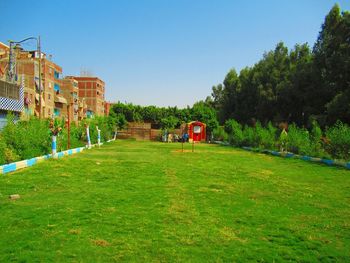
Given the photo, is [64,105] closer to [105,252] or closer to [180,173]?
[180,173]

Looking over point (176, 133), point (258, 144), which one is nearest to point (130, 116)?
point (176, 133)

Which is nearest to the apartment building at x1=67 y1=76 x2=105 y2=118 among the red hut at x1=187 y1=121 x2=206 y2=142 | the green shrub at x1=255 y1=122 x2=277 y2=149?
the red hut at x1=187 y1=121 x2=206 y2=142

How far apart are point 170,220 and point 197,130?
38.1 meters

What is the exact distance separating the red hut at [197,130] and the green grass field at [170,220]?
3277 centimetres

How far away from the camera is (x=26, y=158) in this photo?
14328mm

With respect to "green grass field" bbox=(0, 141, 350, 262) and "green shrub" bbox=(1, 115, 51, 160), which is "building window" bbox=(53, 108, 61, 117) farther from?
"green grass field" bbox=(0, 141, 350, 262)

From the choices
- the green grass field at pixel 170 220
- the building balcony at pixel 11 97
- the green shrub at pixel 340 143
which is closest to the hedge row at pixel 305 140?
the green shrub at pixel 340 143

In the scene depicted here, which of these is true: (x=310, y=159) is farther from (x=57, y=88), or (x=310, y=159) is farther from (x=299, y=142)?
(x=57, y=88)

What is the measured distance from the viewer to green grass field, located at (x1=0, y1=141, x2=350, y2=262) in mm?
4348

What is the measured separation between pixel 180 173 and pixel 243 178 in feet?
6.78

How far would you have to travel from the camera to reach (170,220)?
581cm

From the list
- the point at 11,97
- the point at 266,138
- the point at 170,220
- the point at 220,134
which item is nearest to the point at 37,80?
the point at 11,97

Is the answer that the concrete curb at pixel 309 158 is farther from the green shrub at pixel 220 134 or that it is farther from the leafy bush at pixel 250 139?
the green shrub at pixel 220 134

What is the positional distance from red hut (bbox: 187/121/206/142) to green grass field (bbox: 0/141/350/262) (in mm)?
32766
